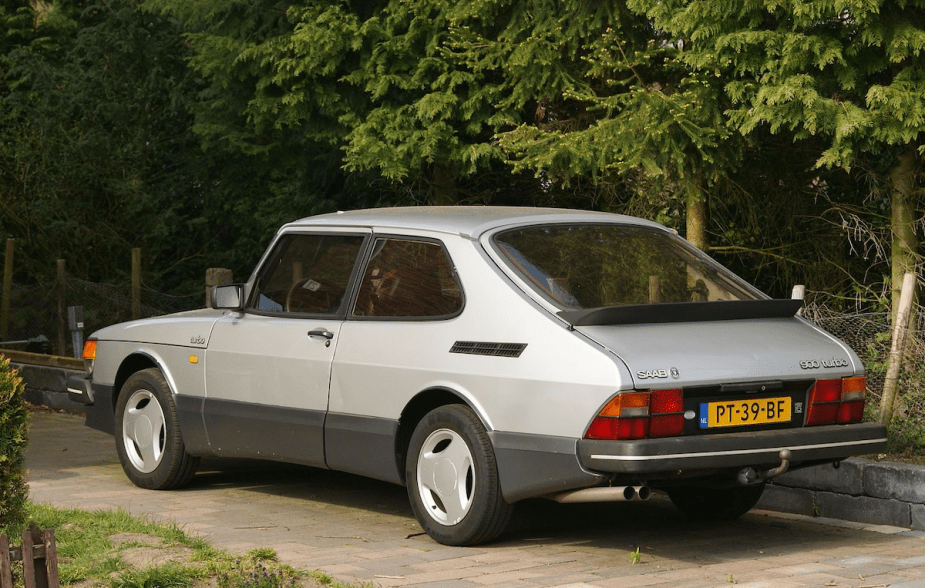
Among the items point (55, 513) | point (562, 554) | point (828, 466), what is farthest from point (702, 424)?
point (55, 513)

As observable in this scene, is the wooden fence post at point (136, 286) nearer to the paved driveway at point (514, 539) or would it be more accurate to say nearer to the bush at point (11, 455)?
the paved driveway at point (514, 539)

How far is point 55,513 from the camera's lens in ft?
22.9

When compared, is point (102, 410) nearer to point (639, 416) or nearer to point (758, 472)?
point (639, 416)

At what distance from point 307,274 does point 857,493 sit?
3.50 m

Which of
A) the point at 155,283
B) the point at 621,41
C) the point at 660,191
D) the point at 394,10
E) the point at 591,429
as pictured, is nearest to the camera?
the point at 591,429

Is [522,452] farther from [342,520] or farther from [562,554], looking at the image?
[342,520]

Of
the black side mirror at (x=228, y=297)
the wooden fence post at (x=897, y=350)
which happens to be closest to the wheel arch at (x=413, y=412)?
the black side mirror at (x=228, y=297)

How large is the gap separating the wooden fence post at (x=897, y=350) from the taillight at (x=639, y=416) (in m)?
2.70

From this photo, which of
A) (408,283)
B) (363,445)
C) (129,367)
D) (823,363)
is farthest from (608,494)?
(129,367)

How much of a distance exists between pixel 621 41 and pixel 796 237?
2410 mm

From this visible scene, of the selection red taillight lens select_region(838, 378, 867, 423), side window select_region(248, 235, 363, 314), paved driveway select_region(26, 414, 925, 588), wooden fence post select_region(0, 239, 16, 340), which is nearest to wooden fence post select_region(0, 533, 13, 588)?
paved driveway select_region(26, 414, 925, 588)

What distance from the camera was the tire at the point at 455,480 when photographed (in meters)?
6.59

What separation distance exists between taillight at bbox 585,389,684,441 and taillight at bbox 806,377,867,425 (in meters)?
0.90

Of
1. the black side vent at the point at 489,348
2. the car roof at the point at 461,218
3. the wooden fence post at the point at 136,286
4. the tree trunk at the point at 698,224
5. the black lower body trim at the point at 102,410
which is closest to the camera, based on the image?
the black side vent at the point at 489,348
